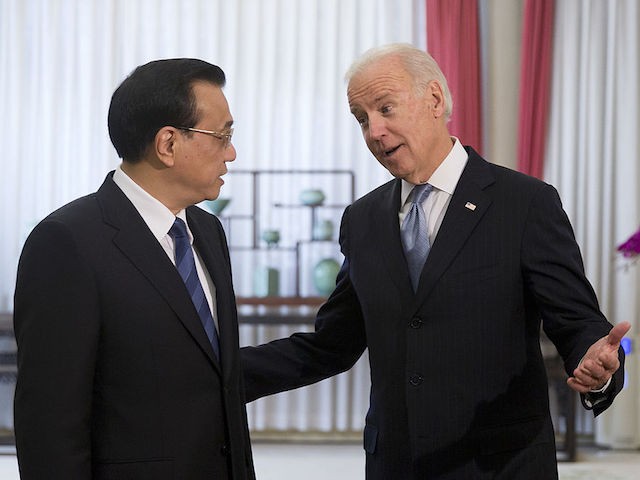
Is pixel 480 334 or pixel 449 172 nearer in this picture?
pixel 480 334

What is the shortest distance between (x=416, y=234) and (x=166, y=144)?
0.60m

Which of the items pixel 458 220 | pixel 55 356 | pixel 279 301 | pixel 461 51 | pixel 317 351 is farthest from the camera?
pixel 461 51

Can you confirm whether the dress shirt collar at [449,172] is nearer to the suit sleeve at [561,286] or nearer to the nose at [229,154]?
the suit sleeve at [561,286]

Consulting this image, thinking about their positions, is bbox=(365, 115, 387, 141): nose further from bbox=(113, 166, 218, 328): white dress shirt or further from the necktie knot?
bbox=(113, 166, 218, 328): white dress shirt

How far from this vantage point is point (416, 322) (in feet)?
6.89

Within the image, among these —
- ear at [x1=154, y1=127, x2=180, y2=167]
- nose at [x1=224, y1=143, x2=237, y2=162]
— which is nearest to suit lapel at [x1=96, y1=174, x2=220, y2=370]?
ear at [x1=154, y1=127, x2=180, y2=167]

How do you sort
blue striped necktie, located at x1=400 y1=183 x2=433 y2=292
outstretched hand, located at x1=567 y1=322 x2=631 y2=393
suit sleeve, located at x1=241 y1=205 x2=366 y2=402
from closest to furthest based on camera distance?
outstretched hand, located at x1=567 y1=322 x2=631 y2=393 → blue striped necktie, located at x1=400 y1=183 x2=433 y2=292 → suit sleeve, located at x1=241 y1=205 x2=366 y2=402

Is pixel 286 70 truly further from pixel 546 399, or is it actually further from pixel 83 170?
pixel 546 399

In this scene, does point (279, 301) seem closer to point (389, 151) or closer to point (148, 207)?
point (389, 151)

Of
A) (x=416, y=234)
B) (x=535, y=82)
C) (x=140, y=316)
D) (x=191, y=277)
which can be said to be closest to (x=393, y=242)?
(x=416, y=234)

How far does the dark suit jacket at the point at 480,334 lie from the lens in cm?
206

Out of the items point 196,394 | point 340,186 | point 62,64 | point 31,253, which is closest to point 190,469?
point 196,394

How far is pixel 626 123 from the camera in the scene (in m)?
5.87

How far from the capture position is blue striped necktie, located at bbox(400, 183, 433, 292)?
2.17 m
